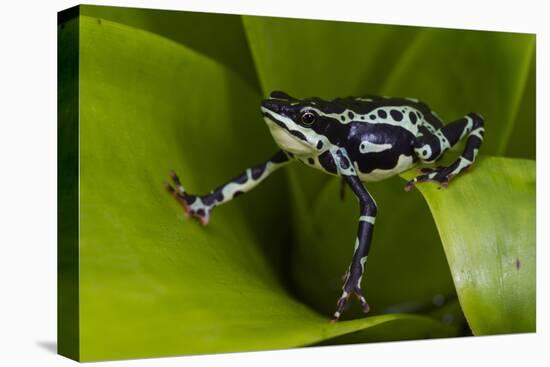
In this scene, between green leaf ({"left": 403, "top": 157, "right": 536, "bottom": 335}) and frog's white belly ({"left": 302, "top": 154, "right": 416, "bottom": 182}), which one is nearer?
green leaf ({"left": 403, "top": 157, "right": 536, "bottom": 335})

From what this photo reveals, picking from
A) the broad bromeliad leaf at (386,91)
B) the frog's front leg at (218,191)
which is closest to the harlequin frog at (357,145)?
the frog's front leg at (218,191)

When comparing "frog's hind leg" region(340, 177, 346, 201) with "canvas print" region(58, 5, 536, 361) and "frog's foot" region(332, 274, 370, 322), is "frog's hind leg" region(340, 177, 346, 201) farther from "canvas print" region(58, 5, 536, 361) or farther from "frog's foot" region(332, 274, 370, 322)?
"frog's foot" region(332, 274, 370, 322)

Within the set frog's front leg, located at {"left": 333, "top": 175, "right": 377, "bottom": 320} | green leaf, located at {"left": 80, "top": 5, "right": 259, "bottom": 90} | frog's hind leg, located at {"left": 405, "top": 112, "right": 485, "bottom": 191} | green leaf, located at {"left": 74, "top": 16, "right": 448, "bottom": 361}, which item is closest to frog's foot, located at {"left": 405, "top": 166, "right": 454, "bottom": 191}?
frog's hind leg, located at {"left": 405, "top": 112, "right": 485, "bottom": 191}

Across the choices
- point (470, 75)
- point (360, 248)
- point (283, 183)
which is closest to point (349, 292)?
point (360, 248)

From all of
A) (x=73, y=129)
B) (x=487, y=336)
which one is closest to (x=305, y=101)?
(x=73, y=129)

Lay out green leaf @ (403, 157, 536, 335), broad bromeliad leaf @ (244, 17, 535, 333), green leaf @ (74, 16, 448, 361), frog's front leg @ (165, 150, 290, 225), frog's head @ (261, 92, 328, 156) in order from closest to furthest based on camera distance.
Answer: green leaf @ (74, 16, 448, 361) → green leaf @ (403, 157, 536, 335) → frog's head @ (261, 92, 328, 156) → frog's front leg @ (165, 150, 290, 225) → broad bromeliad leaf @ (244, 17, 535, 333)

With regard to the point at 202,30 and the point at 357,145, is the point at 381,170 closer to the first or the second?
the point at 357,145

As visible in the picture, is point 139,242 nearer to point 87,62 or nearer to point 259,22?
point 87,62

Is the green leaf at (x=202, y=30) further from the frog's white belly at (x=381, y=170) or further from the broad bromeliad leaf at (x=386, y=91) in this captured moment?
the frog's white belly at (x=381, y=170)
